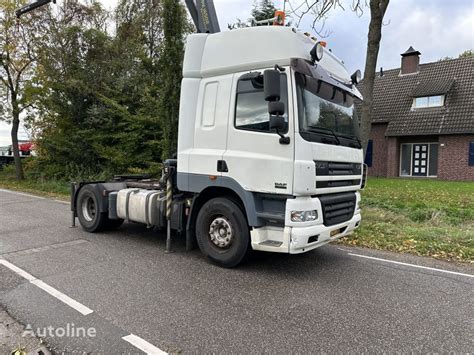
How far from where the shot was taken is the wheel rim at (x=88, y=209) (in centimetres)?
738

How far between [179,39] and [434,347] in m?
11.1

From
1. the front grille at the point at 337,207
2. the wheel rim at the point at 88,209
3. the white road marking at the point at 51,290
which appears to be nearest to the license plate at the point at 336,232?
the front grille at the point at 337,207

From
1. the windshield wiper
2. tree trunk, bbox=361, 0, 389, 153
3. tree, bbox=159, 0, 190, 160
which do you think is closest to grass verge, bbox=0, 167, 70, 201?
tree, bbox=159, 0, 190, 160

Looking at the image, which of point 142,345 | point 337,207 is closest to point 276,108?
point 337,207

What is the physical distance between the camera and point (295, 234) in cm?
434

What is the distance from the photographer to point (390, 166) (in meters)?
22.3

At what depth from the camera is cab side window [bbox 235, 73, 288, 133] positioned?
473cm

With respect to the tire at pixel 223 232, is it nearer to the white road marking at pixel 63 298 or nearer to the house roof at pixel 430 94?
the white road marking at pixel 63 298

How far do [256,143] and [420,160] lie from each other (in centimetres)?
2038

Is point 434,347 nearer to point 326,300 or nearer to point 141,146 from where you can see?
point 326,300

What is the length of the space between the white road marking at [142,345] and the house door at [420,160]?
2233 centimetres
